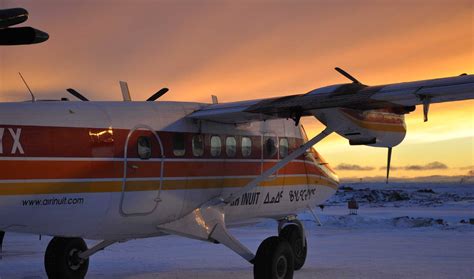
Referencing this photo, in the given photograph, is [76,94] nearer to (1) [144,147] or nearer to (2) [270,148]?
(1) [144,147]

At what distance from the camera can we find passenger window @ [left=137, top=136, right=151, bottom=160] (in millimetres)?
10703

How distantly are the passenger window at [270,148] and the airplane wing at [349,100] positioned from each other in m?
1.16

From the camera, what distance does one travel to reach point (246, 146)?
42.8 ft

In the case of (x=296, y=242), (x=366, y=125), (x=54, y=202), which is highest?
(x=366, y=125)

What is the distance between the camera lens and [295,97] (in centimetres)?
1175

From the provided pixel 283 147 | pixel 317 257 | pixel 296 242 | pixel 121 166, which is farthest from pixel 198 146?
pixel 317 257

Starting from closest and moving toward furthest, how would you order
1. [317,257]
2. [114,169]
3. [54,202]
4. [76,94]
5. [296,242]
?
[54,202]
[114,169]
[76,94]
[296,242]
[317,257]

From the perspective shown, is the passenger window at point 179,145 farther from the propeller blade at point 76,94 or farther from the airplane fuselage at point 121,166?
the propeller blade at point 76,94

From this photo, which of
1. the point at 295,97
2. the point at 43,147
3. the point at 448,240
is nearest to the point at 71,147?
the point at 43,147

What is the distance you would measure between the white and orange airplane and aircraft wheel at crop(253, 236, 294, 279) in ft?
0.07

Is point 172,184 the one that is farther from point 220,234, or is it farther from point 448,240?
point 448,240

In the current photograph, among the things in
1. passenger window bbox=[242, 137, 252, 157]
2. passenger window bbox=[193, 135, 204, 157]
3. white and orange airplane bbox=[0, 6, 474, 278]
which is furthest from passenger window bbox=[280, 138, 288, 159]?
passenger window bbox=[193, 135, 204, 157]

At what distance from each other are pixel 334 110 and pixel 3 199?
6.07m

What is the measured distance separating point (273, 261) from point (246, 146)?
2741mm
